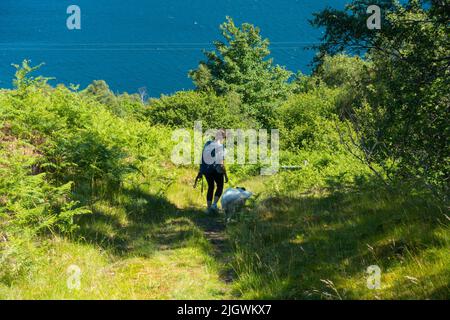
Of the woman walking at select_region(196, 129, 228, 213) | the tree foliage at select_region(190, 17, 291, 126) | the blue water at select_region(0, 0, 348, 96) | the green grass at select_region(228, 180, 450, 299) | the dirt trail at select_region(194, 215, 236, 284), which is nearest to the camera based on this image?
the green grass at select_region(228, 180, 450, 299)

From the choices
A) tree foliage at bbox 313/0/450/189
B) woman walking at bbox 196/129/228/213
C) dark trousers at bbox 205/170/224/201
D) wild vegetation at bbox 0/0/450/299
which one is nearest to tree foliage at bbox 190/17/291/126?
wild vegetation at bbox 0/0/450/299

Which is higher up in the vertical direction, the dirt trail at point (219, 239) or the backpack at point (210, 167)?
the backpack at point (210, 167)

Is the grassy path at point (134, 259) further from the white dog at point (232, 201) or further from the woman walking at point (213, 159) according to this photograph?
the woman walking at point (213, 159)

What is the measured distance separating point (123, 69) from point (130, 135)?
17836 cm

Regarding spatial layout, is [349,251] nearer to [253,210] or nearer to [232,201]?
[253,210]

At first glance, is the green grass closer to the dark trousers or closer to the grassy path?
the grassy path

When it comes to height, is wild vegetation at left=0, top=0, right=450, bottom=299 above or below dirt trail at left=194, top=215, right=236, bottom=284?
above

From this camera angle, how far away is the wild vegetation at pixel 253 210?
4.48 m

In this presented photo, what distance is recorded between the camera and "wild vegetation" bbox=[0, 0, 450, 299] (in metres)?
4.48

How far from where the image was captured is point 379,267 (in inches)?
170

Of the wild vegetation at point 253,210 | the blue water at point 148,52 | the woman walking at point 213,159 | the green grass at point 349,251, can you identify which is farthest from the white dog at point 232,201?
the blue water at point 148,52

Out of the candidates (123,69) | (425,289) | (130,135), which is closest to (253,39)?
(130,135)

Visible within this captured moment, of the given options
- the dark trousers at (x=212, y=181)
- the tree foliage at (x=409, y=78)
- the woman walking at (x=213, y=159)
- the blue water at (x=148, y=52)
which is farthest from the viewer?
the blue water at (x=148, y=52)

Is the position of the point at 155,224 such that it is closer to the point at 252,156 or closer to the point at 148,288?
the point at 148,288
